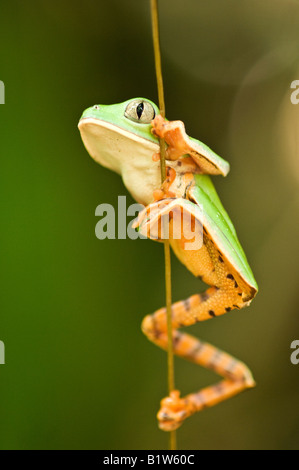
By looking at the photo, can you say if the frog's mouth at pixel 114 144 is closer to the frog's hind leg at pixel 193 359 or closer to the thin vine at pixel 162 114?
the thin vine at pixel 162 114

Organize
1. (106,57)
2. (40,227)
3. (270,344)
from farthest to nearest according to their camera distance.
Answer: (270,344) < (106,57) < (40,227)

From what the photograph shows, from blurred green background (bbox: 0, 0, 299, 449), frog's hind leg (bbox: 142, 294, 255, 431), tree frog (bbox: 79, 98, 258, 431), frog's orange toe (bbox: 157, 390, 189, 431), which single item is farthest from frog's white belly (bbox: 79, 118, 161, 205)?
blurred green background (bbox: 0, 0, 299, 449)

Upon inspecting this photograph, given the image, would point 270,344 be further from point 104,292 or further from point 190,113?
point 190,113

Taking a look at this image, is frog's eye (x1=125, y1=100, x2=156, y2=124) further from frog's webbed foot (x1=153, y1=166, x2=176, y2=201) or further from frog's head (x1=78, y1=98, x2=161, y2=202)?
frog's webbed foot (x1=153, y1=166, x2=176, y2=201)

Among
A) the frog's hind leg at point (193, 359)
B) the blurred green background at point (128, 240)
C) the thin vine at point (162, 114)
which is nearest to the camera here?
the thin vine at point (162, 114)

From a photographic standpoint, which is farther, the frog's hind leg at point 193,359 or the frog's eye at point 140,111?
the frog's hind leg at point 193,359

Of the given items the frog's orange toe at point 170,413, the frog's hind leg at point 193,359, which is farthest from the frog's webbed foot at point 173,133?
the frog's orange toe at point 170,413

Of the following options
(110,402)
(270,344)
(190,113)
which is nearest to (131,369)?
(110,402)

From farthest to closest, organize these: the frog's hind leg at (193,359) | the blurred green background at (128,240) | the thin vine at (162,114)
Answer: the blurred green background at (128,240)
the frog's hind leg at (193,359)
the thin vine at (162,114)
